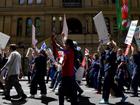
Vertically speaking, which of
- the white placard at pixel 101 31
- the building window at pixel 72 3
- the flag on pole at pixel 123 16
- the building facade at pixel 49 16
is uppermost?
the building window at pixel 72 3

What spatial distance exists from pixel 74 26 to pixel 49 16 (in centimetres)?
376

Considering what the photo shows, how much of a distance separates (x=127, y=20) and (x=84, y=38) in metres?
17.8

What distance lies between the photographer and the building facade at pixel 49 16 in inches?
1750

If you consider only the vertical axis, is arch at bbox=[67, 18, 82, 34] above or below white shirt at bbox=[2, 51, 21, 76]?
above

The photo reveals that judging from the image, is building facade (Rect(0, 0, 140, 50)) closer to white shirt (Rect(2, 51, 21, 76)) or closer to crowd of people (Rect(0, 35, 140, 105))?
crowd of people (Rect(0, 35, 140, 105))

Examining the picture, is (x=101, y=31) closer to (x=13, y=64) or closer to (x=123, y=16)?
(x=13, y=64)

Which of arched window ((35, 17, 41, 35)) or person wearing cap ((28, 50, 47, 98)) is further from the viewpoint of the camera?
arched window ((35, 17, 41, 35))

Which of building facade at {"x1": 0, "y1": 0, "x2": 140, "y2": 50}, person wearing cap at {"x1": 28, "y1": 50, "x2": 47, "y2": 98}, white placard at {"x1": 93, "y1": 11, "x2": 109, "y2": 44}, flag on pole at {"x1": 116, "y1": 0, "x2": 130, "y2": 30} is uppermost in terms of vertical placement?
building facade at {"x1": 0, "y1": 0, "x2": 140, "y2": 50}

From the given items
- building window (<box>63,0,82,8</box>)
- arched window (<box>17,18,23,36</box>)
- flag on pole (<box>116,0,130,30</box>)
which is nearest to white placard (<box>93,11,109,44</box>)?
flag on pole (<box>116,0,130,30</box>)

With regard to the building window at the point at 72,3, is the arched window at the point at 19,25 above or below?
below

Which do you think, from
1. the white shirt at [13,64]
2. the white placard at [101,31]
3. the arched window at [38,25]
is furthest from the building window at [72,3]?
the white shirt at [13,64]

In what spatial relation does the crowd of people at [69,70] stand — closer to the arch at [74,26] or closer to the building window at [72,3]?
the arch at [74,26]

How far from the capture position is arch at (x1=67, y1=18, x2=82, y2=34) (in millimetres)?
45066

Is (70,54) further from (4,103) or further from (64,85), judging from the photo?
(4,103)
